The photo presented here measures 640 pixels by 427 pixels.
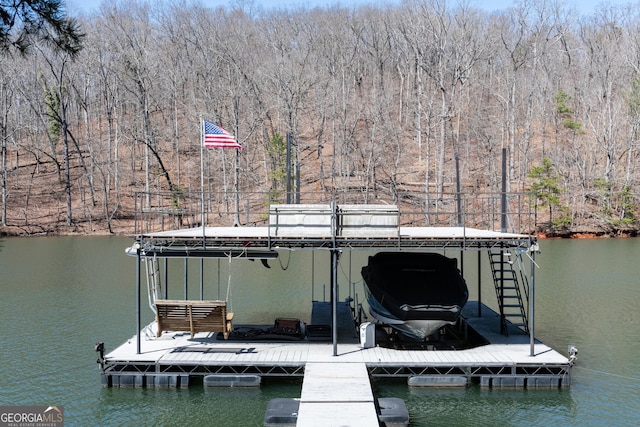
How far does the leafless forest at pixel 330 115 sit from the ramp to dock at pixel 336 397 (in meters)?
32.9

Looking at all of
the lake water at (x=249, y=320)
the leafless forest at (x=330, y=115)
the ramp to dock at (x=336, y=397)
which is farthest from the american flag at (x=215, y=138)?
the leafless forest at (x=330, y=115)

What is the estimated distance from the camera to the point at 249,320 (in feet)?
62.6

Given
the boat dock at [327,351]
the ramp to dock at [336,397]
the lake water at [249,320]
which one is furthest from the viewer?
the boat dock at [327,351]

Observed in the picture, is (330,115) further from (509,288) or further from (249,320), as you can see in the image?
(509,288)

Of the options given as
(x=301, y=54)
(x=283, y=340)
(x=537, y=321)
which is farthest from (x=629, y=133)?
(x=283, y=340)

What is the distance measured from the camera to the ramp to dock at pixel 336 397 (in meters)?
10.1

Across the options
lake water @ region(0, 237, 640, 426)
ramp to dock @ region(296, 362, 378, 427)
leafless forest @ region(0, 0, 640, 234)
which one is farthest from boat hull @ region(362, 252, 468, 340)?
leafless forest @ region(0, 0, 640, 234)

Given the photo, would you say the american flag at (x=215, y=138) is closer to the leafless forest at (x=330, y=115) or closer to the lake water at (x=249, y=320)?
the lake water at (x=249, y=320)

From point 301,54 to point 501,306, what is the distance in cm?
4532

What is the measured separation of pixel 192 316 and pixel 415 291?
4.96m

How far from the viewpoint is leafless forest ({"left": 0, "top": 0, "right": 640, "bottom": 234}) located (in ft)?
156

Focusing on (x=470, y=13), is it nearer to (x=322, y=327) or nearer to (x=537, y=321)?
(x=537, y=321)

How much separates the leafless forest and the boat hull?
29485 mm

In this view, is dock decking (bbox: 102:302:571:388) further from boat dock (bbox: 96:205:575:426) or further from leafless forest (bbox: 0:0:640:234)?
leafless forest (bbox: 0:0:640:234)
